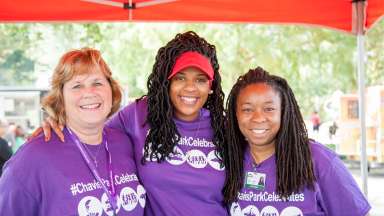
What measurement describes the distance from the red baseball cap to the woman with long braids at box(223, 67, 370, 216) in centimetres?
20

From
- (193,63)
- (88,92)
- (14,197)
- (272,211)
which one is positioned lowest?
(272,211)

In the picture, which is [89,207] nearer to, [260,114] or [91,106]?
[91,106]

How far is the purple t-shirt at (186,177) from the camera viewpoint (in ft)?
8.35

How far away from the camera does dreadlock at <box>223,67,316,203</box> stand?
2447mm

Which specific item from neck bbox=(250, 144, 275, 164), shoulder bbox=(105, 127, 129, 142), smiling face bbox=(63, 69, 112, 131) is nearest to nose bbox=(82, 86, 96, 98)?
smiling face bbox=(63, 69, 112, 131)

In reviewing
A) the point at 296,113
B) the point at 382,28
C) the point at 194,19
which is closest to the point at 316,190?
the point at 296,113

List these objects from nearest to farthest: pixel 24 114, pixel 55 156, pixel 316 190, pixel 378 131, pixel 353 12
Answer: pixel 55 156, pixel 316 190, pixel 353 12, pixel 24 114, pixel 378 131

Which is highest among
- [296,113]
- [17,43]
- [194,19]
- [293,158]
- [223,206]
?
[17,43]

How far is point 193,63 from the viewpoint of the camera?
101 inches

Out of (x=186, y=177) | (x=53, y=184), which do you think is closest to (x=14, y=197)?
(x=53, y=184)

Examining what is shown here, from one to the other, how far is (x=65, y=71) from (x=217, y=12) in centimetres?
245

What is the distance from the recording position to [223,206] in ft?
8.66

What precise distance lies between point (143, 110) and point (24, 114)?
217 inches

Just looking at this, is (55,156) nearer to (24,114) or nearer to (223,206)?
(223,206)
